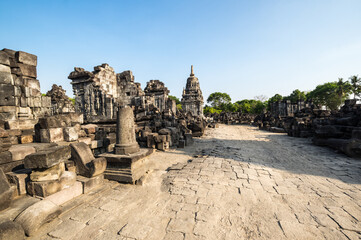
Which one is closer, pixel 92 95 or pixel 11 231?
pixel 11 231

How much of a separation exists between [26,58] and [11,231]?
625 centimetres

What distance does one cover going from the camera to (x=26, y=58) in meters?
5.71

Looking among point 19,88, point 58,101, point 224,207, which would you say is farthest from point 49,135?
point 58,101

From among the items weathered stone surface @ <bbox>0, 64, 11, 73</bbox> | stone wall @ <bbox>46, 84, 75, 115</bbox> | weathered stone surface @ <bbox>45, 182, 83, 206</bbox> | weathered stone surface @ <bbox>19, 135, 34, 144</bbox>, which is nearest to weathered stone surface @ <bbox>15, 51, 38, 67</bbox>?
weathered stone surface @ <bbox>0, 64, 11, 73</bbox>

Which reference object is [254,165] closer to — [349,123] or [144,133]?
[144,133]

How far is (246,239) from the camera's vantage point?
220cm

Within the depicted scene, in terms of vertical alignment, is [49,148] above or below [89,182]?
above

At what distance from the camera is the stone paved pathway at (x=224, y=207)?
2.32 m

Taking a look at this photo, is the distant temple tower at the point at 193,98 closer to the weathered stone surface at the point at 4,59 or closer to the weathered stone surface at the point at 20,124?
the weathered stone surface at the point at 20,124

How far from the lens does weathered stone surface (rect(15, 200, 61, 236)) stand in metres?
2.22

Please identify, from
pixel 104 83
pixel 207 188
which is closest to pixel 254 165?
pixel 207 188

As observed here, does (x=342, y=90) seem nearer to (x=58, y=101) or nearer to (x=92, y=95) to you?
(x=92, y=95)

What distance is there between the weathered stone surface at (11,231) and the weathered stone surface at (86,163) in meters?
1.55

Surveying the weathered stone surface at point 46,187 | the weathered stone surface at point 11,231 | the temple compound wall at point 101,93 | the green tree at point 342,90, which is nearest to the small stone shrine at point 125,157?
the weathered stone surface at point 46,187
